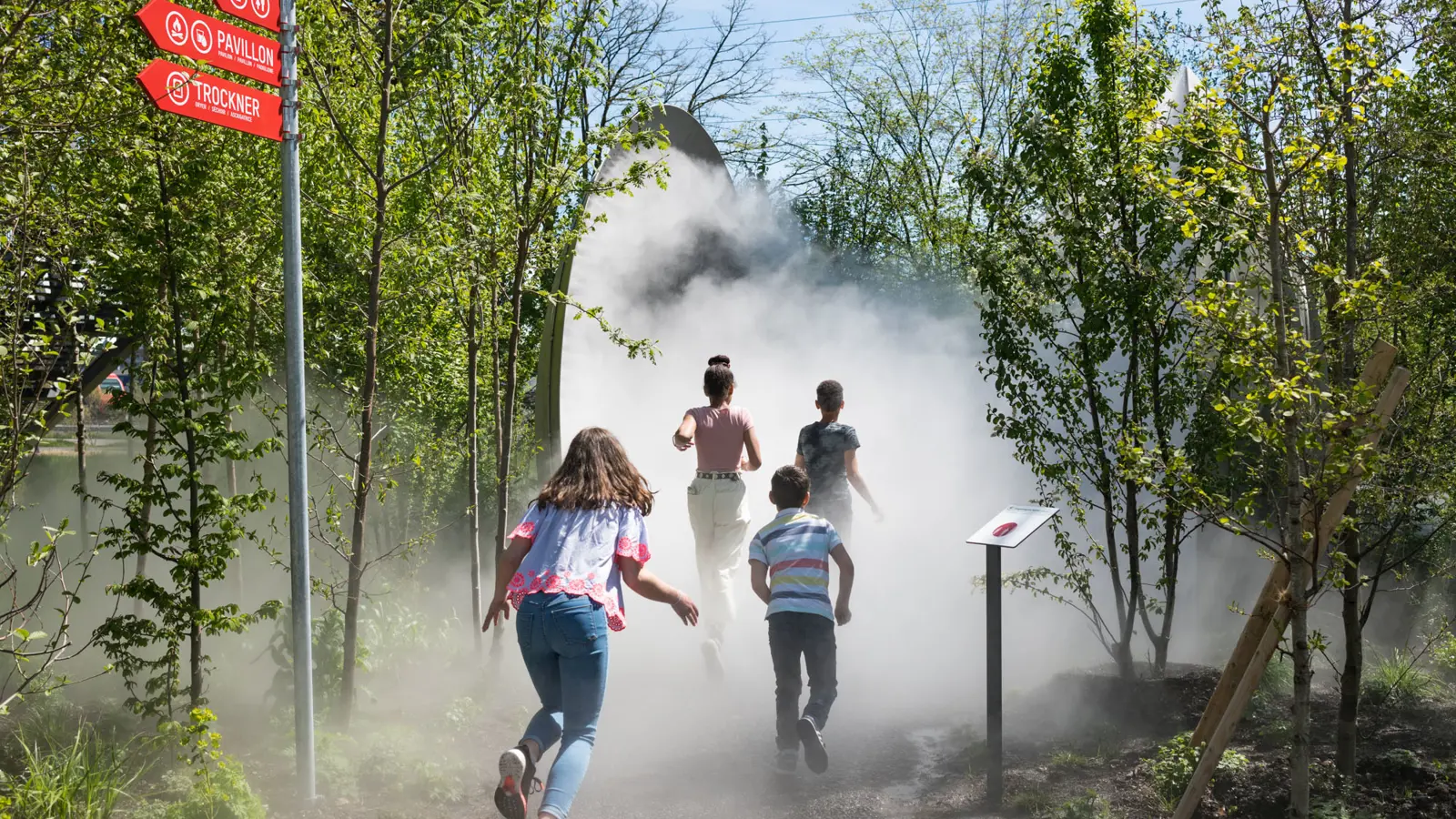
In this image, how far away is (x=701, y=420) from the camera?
650 centimetres

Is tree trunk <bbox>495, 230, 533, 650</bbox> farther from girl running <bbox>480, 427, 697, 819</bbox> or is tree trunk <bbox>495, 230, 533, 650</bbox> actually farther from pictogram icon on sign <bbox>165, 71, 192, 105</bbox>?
pictogram icon on sign <bbox>165, 71, 192, 105</bbox>

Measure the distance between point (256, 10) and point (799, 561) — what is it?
3290mm

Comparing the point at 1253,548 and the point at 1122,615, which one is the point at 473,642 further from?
the point at 1253,548

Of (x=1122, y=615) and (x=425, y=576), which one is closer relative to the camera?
(x=1122, y=615)

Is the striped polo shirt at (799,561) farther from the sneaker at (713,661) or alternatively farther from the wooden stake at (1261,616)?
the wooden stake at (1261,616)

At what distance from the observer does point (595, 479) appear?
4.41 m

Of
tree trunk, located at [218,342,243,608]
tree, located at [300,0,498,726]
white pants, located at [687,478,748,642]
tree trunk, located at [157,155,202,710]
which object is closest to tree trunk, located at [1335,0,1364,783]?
white pants, located at [687,478,748,642]

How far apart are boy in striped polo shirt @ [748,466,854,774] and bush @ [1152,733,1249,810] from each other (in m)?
1.45

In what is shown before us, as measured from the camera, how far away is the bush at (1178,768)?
4.53 m

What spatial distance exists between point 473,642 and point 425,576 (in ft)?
8.81

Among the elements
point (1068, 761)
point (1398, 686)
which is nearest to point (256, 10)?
point (1068, 761)

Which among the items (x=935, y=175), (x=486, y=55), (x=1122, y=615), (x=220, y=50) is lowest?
(x=1122, y=615)

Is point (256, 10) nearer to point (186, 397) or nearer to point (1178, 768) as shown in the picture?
point (186, 397)

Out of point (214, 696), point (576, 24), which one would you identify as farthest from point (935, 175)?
point (214, 696)
